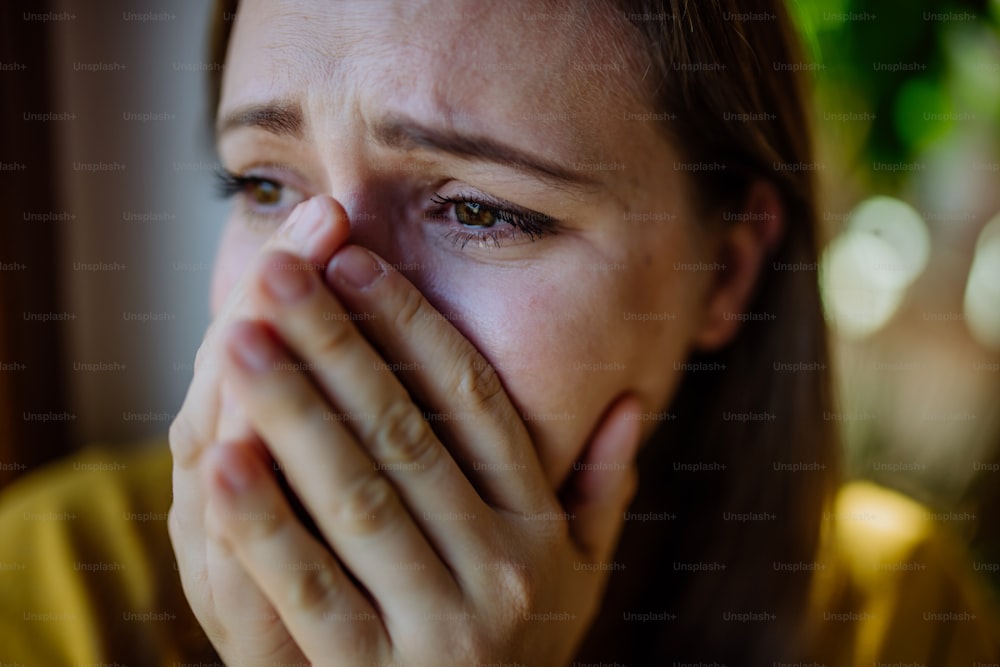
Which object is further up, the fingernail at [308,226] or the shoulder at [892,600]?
the fingernail at [308,226]

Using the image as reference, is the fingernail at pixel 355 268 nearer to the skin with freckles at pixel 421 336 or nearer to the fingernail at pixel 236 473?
the skin with freckles at pixel 421 336

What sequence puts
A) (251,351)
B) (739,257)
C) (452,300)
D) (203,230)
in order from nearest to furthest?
(251,351) < (452,300) < (739,257) < (203,230)

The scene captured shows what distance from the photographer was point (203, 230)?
2.85 metres

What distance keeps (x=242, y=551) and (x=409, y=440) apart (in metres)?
0.23

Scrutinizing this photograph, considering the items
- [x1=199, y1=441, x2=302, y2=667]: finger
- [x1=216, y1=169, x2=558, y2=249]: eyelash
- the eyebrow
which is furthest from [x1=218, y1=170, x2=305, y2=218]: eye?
[x1=199, y1=441, x2=302, y2=667]: finger

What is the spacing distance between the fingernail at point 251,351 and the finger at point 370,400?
1.0 inches

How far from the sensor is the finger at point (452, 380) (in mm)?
841

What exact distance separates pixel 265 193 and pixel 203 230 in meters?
1.86

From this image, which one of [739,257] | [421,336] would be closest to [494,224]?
[421,336]

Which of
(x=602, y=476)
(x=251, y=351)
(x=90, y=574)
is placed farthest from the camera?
(x=90, y=574)

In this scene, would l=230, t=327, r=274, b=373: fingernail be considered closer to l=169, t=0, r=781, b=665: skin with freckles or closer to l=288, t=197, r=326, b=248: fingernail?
l=169, t=0, r=781, b=665: skin with freckles

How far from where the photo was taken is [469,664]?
0.92 meters

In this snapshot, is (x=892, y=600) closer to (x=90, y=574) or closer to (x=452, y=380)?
(x=452, y=380)

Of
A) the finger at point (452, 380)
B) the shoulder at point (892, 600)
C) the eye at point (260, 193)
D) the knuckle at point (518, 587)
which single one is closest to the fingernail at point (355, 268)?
the finger at point (452, 380)
